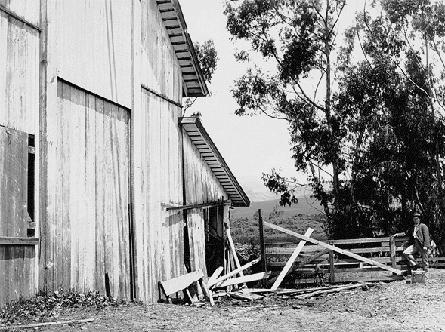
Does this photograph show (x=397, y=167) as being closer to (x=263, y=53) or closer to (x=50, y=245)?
(x=263, y=53)

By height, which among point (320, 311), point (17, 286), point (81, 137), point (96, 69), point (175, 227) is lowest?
point (320, 311)

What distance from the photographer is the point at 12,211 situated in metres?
11.1

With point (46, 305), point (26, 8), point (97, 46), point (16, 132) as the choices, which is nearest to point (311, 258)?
point (97, 46)

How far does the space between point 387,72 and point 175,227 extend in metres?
17.8

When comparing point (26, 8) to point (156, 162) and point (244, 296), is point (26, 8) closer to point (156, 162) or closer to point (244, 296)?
point (156, 162)

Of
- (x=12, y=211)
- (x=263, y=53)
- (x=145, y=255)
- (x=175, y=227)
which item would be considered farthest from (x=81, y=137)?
(x=263, y=53)

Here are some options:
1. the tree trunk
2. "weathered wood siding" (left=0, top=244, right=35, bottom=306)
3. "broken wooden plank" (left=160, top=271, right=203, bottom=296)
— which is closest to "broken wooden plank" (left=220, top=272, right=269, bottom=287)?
"broken wooden plank" (left=160, top=271, right=203, bottom=296)

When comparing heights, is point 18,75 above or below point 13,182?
above

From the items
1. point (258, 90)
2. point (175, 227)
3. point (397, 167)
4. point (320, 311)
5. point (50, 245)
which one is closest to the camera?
point (50, 245)

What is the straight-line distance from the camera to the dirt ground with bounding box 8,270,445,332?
12.5 m

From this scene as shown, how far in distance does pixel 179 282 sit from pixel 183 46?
634 cm

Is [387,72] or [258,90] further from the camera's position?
[258,90]

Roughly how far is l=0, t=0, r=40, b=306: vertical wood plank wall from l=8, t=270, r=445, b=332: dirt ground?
105 centimetres

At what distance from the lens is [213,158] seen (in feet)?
65.9
